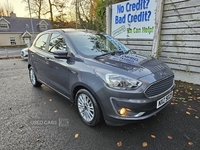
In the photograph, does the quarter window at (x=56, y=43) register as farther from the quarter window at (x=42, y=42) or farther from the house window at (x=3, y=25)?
the house window at (x=3, y=25)

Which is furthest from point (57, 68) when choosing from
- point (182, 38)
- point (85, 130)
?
point (182, 38)

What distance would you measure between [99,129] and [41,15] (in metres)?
38.1

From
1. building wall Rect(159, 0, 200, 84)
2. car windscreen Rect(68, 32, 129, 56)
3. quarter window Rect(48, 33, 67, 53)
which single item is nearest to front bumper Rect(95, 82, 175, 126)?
car windscreen Rect(68, 32, 129, 56)

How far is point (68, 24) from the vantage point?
108ft

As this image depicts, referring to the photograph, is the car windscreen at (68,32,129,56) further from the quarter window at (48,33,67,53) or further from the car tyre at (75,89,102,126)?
the car tyre at (75,89,102,126)

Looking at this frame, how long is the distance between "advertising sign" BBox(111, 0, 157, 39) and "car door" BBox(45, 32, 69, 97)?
126 inches

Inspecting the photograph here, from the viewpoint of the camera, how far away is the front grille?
79.9 inches

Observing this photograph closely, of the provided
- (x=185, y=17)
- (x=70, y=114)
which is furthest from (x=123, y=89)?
(x=185, y=17)

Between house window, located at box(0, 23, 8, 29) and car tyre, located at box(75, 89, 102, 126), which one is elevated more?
house window, located at box(0, 23, 8, 29)

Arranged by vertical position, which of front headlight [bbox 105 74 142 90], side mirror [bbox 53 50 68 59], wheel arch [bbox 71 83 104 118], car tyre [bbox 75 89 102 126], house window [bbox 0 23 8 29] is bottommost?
car tyre [bbox 75 89 102 126]

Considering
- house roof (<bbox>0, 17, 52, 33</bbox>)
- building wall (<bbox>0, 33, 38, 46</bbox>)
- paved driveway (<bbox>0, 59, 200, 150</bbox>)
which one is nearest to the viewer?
paved driveway (<bbox>0, 59, 200, 150</bbox>)

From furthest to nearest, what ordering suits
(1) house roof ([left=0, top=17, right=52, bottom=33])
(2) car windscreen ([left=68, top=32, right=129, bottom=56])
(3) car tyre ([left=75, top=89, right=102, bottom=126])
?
(1) house roof ([left=0, top=17, right=52, bottom=33])
(2) car windscreen ([left=68, top=32, right=129, bottom=56])
(3) car tyre ([left=75, top=89, right=102, bottom=126])

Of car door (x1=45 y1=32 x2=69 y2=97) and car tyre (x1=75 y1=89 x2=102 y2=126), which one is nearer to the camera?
car tyre (x1=75 y1=89 x2=102 y2=126)

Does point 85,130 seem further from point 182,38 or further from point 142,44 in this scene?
point 142,44
